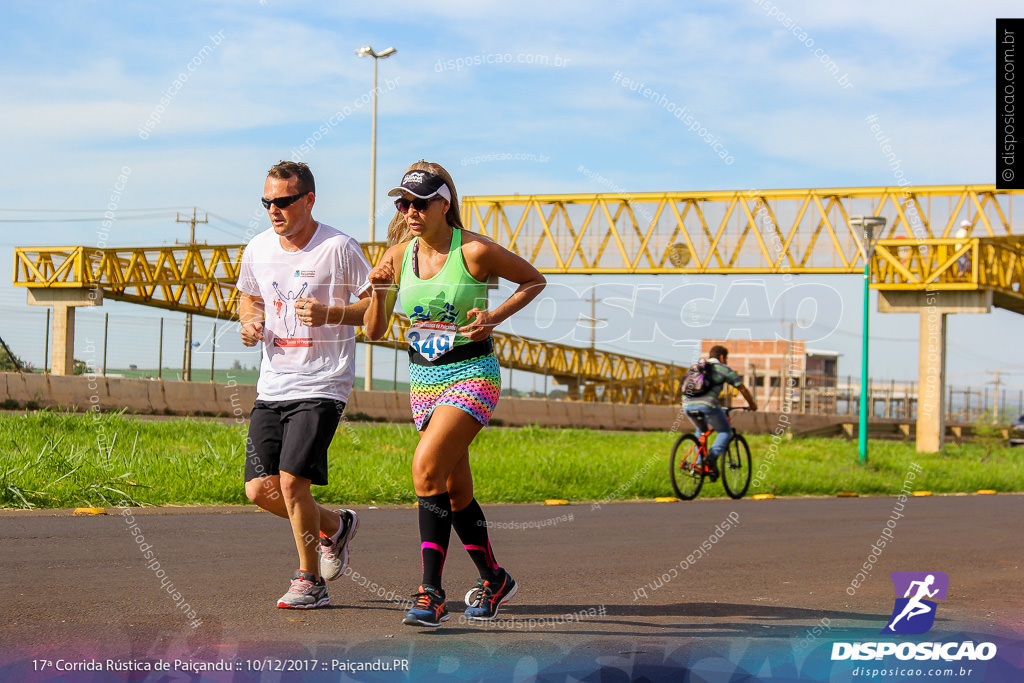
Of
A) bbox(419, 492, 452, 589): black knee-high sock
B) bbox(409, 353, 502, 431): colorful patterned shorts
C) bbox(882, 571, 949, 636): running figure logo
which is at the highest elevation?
bbox(409, 353, 502, 431): colorful patterned shorts

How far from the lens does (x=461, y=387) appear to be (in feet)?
17.7

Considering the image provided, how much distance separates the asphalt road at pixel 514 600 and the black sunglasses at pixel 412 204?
190cm

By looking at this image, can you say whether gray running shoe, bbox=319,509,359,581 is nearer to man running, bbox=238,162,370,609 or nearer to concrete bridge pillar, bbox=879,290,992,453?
man running, bbox=238,162,370,609

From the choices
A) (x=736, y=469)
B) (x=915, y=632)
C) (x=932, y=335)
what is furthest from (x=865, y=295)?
(x=915, y=632)

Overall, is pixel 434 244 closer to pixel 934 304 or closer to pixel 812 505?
pixel 812 505

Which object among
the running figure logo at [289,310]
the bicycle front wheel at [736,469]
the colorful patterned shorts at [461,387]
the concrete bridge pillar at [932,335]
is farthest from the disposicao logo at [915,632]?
the concrete bridge pillar at [932,335]

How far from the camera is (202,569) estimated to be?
6.74 m

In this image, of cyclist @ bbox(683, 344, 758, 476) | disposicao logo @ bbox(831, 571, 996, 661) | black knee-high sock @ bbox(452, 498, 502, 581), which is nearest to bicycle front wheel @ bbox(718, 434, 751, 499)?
cyclist @ bbox(683, 344, 758, 476)

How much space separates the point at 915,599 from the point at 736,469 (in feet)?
25.1

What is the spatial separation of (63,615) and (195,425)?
11.1 meters

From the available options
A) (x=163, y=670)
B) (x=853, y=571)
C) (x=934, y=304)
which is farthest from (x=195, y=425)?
(x=934, y=304)

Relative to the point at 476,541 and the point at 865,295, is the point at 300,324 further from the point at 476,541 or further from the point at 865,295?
the point at 865,295

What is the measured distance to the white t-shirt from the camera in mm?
5559

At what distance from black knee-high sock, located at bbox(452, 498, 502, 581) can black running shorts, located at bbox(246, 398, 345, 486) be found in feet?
2.21
